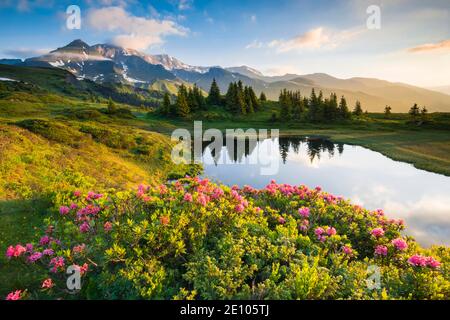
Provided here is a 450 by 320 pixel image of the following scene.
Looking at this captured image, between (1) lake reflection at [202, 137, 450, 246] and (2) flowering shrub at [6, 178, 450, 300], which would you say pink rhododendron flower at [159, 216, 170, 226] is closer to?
(2) flowering shrub at [6, 178, 450, 300]

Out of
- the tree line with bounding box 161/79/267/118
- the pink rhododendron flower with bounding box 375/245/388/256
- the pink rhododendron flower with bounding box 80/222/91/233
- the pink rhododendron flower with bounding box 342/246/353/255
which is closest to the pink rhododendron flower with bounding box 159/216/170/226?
the pink rhododendron flower with bounding box 80/222/91/233

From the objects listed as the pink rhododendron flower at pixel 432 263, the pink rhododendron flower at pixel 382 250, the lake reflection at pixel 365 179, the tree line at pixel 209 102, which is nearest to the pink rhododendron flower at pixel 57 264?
the pink rhododendron flower at pixel 382 250

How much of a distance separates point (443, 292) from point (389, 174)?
27843mm

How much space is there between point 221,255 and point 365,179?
2582 cm

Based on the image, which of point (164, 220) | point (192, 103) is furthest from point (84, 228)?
point (192, 103)

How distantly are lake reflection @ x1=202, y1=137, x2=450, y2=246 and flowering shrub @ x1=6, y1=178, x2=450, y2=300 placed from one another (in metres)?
10.0

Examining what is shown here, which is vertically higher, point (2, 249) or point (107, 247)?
point (107, 247)

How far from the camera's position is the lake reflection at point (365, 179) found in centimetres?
1775

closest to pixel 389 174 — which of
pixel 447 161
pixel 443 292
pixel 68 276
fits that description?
pixel 447 161

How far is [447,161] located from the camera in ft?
111

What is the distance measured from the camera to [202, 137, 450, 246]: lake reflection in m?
17.8

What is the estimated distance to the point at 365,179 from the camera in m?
27.2

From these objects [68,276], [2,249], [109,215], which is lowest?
[2,249]
